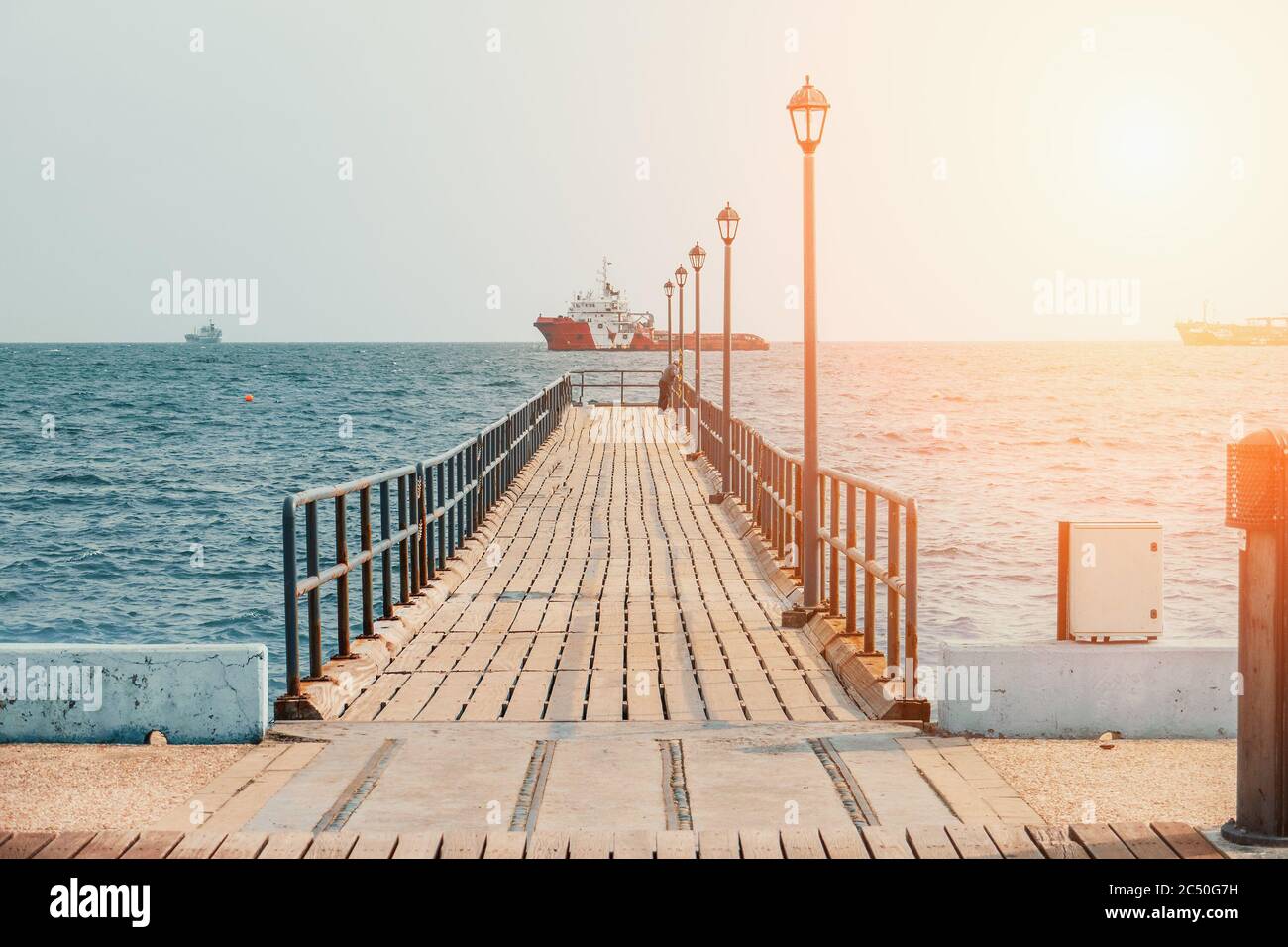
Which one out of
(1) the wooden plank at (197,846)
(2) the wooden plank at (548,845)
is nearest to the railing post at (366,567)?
(1) the wooden plank at (197,846)

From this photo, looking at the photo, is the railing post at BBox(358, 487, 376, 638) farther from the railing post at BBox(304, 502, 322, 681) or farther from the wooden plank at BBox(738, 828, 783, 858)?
the wooden plank at BBox(738, 828, 783, 858)

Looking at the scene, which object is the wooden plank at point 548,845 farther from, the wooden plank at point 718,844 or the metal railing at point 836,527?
the metal railing at point 836,527

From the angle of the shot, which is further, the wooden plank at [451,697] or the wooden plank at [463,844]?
the wooden plank at [451,697]

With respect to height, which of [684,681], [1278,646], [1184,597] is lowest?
[1184,597]

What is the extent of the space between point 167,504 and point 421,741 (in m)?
34.3

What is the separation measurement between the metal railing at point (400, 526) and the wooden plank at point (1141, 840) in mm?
4016

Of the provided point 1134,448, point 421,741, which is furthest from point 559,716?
point 1134,448

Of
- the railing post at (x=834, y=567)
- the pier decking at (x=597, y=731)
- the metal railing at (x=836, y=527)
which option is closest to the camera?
the pier decking at (x=597, y=731)

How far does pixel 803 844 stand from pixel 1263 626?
5.52 feet

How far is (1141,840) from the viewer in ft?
15.7

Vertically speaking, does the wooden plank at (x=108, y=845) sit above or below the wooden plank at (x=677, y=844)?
above

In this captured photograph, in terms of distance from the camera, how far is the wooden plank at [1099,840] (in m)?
4.68
